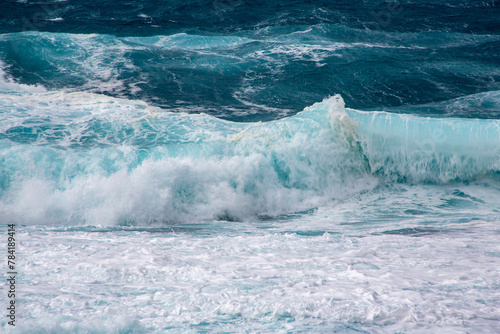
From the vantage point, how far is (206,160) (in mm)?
6438

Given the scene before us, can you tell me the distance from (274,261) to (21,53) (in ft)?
36.5

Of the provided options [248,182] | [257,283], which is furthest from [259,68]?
[257,283]

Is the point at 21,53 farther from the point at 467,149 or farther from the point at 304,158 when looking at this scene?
the point at 467,149

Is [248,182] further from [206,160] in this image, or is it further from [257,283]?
[257,283]

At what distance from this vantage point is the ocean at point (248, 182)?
3020mm

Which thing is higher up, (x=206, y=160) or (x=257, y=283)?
(x=206, y=160)

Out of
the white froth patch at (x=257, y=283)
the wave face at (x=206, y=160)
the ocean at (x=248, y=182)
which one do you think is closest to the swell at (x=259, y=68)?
the ocean at (x=248, y=182)

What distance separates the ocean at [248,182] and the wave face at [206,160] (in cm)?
3

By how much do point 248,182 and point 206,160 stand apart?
2.36 feet

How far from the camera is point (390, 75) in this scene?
37.3ft

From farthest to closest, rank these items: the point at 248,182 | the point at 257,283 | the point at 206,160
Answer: the point at 206,160, the point at 248,182, the point at 257,283

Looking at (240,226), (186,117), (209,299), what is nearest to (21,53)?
(186,117)

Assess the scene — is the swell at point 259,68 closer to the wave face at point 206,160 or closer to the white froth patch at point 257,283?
the wave face at point 206,160

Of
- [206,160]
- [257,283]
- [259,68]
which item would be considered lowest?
[257,283]
